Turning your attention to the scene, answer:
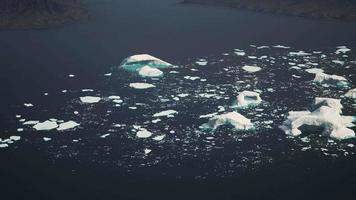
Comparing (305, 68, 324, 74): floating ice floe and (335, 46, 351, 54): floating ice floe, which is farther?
(335, 46, 351, 54): floating ice floe

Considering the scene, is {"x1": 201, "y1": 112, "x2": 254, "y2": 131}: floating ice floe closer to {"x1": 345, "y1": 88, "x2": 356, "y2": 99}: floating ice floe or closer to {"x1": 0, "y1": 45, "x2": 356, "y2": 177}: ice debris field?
{"x1": 0, "y1": 45, "x2": 356, "y2": 177}: ice debris field

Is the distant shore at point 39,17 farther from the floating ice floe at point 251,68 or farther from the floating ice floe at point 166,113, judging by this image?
the floating ice floe at point 166,113

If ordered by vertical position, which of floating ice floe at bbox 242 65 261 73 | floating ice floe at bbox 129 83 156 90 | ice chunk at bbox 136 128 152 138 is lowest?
floating ice floe at bbox 242 65 261 73

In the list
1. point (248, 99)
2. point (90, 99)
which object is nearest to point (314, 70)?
point (248, 99)

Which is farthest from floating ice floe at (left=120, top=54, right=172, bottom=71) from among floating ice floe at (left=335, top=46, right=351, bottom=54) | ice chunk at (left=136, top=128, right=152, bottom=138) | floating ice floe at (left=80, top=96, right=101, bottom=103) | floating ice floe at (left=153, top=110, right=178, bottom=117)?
floating ice floe at (left=335, top=46, right=351, bottom=54)

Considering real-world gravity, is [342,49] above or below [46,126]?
below

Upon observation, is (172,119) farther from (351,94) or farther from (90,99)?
(351,94)

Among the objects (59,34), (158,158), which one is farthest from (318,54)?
(59,34)

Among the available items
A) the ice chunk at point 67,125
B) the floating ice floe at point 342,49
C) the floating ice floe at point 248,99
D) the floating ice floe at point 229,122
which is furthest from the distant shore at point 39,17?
the floating ice floe at point 229,122
